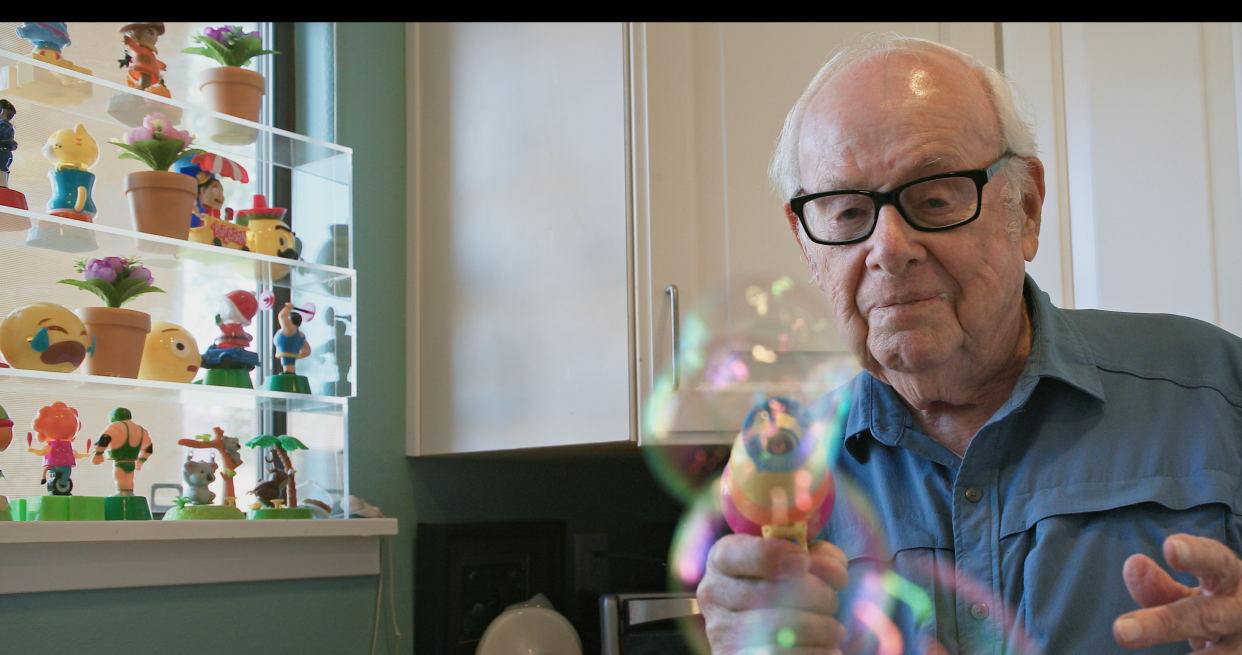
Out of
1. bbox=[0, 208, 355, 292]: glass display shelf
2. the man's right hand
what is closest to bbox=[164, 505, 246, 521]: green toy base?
bbox=[0, 208, 355, 292]: glass display shelf

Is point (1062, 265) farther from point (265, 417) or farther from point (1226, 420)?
point (265, 417)

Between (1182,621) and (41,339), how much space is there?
1.22 m

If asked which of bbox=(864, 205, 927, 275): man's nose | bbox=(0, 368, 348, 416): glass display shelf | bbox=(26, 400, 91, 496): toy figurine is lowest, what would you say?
bbox=(26, 400, 91, 496): toy figurine

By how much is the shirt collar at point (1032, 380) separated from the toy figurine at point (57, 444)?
0.97 metres

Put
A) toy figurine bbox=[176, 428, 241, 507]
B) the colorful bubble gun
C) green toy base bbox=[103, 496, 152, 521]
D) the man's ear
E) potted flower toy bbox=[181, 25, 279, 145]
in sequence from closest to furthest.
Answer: the colorful bubble gun < the man's ear < green toy base bbox=[103, 496, 152, 521] < toy figurine bbox=[176, 428, 241, 507] < potted flower toy bbox=[181, 25, 279, 145]

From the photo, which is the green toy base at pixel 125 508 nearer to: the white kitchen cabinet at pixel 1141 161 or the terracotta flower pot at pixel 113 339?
the terracotta flower pot at pixel 113 339

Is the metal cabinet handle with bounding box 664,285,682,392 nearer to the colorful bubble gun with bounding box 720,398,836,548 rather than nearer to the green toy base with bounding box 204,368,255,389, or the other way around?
the green toy base with bounding box 204,368,255,389

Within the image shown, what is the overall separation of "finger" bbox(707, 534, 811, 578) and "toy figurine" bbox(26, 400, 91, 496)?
980mm

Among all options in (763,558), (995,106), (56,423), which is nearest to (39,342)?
(56,423)

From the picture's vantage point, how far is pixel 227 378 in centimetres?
134

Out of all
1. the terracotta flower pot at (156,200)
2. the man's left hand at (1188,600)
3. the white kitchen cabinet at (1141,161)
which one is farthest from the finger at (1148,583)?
the terracotta flower pot at (156,200)

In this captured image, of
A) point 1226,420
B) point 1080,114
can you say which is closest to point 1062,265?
point 1080,114

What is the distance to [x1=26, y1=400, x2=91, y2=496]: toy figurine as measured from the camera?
3.80ft

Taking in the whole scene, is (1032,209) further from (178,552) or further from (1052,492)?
(178,552)
